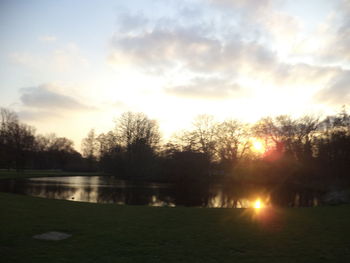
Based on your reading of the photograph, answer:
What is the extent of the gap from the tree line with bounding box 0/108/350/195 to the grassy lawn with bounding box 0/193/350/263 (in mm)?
25729

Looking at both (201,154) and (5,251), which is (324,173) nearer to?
(201,154)

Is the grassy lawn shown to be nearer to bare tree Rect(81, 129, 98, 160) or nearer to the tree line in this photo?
the tree line

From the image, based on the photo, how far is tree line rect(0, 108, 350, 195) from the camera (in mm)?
38812

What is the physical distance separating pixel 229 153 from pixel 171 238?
4816 cm

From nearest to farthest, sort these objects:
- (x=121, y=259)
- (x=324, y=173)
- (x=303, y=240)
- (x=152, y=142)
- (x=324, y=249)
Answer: (x=121, y=259) → (x=324, y=249) → (x=303, y=240) → (x=324, y=173) → (x=152, y=142)

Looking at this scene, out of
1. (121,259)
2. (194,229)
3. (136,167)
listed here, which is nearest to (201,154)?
(136,167)

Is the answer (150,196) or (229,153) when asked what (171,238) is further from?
(229,153)

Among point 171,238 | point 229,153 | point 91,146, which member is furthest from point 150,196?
point 91,146

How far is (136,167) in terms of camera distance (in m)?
50.2

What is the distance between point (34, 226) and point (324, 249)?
308 inches

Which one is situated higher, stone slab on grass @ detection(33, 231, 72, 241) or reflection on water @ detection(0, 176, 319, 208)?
stone slab on grass @ detection(33, 231, 72, 241)

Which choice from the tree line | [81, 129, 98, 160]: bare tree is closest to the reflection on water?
the tree line

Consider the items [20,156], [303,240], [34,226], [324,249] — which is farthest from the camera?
[20,156]

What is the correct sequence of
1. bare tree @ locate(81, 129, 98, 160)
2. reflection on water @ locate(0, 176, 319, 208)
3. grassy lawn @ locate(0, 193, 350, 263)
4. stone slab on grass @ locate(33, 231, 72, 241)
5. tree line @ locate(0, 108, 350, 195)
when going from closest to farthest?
grassy lawn @ locate(0, 193, 350, 263), stone slab on grass @ locate(33, 231, 72, 241), reflection on water @ locate(0, 176, 319, 208), tree line @ locate(0, 108, 350, 195), bare tree @ locate(81, 129, 98, 160)
